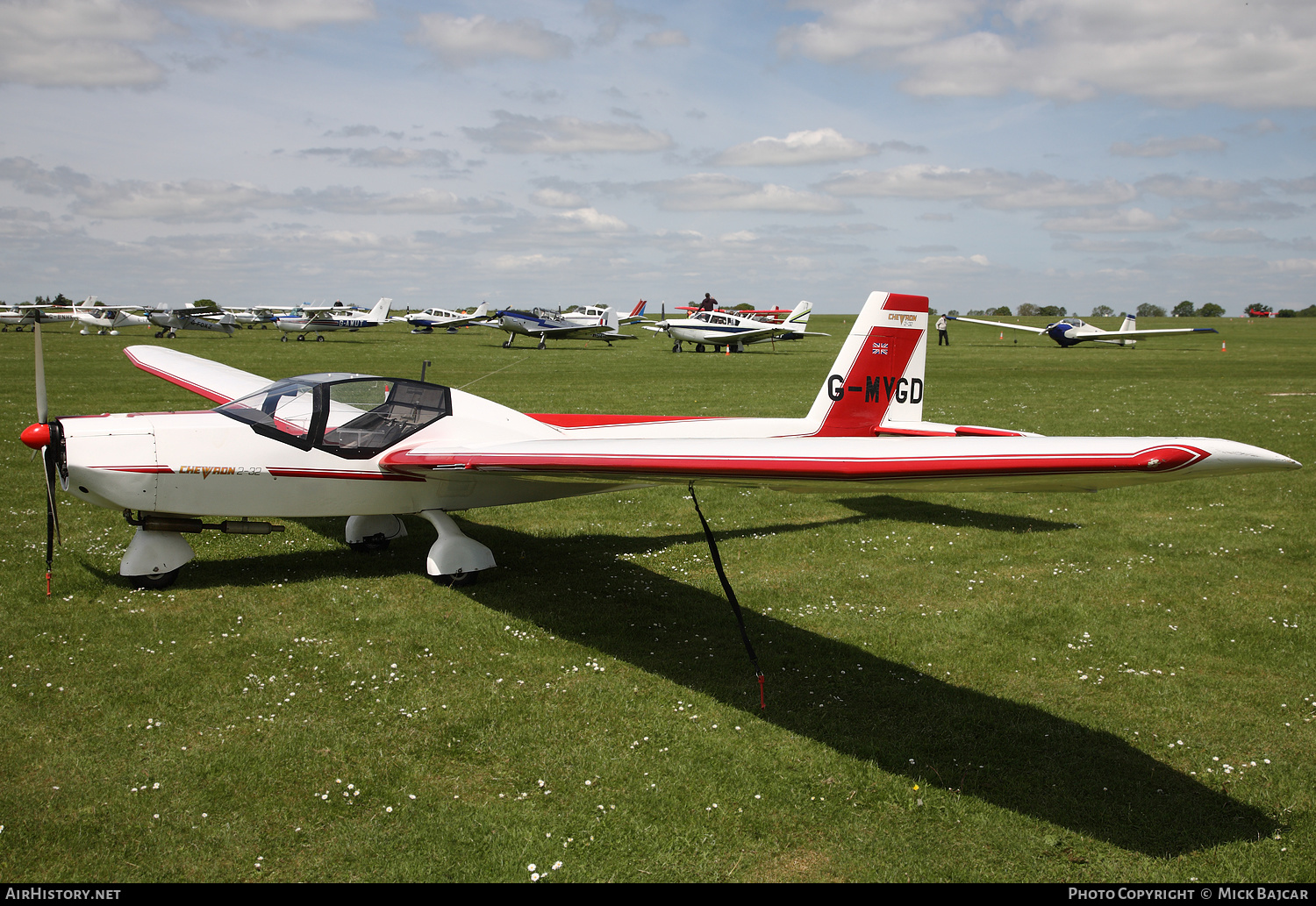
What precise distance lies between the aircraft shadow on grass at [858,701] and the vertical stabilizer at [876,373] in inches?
126

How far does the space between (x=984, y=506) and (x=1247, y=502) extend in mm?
3695

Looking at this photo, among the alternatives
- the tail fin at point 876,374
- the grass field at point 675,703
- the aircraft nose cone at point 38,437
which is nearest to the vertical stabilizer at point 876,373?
the tail fin at point 876,374

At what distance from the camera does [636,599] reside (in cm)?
795

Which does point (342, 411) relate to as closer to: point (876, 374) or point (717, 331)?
point (876, 374)

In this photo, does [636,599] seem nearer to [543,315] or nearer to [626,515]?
[626,515]

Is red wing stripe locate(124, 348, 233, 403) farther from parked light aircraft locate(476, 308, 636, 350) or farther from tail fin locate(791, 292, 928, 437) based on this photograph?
parked light aircraft locate(476, 308, 636, 350)

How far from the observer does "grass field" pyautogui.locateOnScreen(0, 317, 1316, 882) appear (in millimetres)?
4289

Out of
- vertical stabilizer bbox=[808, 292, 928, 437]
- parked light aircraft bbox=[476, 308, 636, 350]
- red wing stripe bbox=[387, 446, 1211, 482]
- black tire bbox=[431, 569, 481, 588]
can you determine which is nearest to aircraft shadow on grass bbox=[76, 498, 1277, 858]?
black tire bbox=[431, 569, 481, 588]

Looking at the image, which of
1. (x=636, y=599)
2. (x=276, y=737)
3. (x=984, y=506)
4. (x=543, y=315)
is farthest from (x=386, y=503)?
(x=543, y=315)

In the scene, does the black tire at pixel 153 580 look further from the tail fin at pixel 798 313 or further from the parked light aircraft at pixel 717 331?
the tail fin at pixel 798 313

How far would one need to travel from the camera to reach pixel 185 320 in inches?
2191

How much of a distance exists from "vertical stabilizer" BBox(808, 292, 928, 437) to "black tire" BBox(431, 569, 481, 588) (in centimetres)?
Result: 440

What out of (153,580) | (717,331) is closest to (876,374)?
(153,580)
